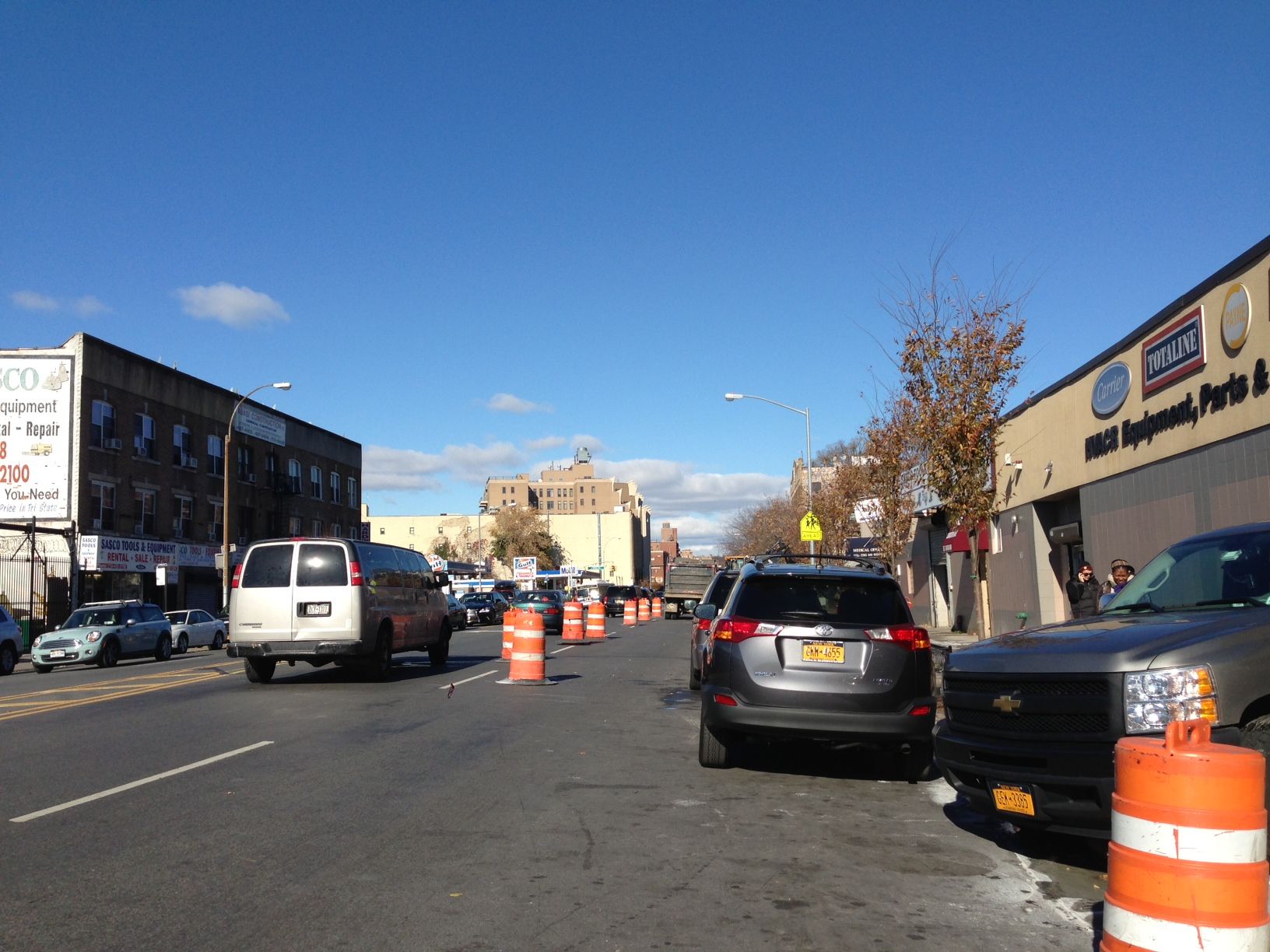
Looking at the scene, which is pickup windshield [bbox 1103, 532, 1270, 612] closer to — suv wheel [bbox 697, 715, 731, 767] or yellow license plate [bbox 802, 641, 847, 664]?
yellow license plate [bbox 802, 641, 847, 664]

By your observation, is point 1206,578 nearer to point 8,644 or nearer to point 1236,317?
point 1236,317

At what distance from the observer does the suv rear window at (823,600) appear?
8.87 meters

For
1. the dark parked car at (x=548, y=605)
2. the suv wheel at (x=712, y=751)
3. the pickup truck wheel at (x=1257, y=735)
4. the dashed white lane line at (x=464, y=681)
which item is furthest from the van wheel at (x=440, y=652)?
the pickup truck wheel at (x=1257, y=735)

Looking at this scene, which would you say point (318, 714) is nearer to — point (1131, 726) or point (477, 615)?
point (1131, 726)

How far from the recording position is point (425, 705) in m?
13.9

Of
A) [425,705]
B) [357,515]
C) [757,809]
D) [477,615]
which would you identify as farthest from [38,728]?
[357,515]

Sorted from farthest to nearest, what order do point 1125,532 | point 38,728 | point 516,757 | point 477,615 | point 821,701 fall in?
point 477,615, point 1125,532, point 38,728, point 516,757, point 821,701

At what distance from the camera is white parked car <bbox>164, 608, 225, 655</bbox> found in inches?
1356

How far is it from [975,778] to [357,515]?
67.0 metres

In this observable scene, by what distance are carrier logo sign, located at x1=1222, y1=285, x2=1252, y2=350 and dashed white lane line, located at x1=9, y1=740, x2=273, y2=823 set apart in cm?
1460

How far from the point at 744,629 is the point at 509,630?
12.3 meters

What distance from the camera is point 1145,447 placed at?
2038 cm

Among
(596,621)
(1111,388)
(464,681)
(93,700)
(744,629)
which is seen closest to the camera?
(744,629)

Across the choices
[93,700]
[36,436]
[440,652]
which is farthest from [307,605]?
[36,436]
